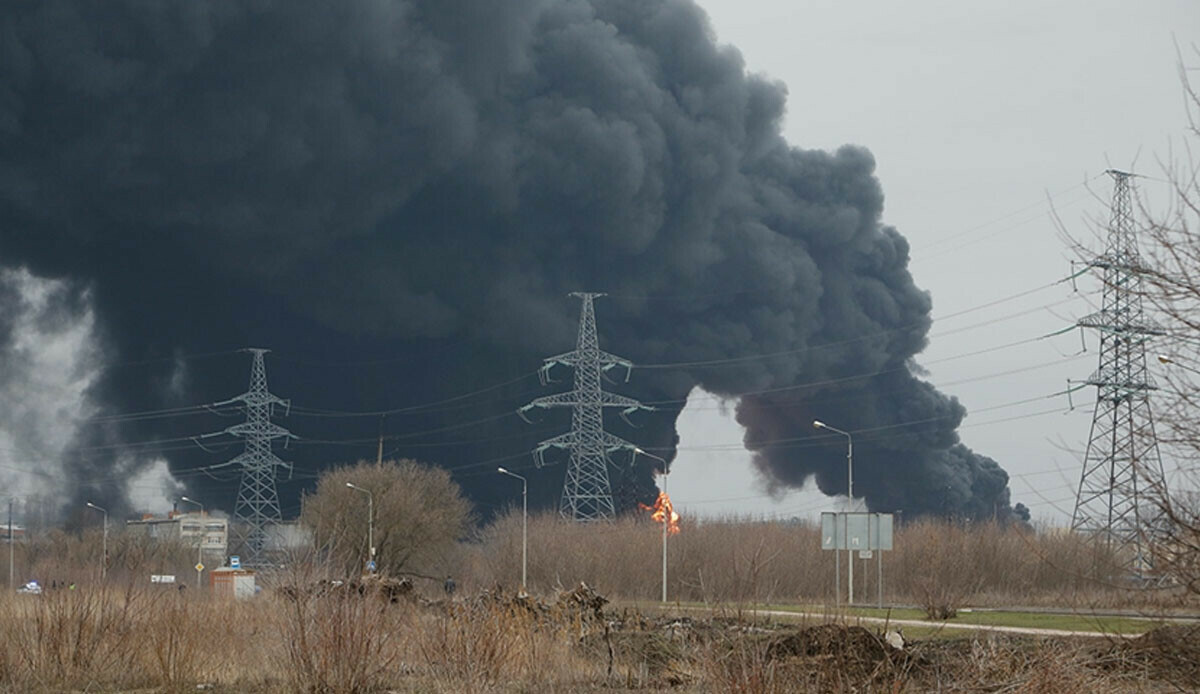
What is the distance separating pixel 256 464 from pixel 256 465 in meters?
0.09

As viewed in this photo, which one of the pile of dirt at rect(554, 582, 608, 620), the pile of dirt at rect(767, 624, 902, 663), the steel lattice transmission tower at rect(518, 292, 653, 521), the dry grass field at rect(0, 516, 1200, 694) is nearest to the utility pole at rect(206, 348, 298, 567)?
the steel lattice transmission tower at rect(518, 292, 653, 521)

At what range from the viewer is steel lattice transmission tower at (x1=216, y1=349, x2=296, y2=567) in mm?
80438

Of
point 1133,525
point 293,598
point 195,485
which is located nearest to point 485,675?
point 293,598

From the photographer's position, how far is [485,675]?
14.1 metres

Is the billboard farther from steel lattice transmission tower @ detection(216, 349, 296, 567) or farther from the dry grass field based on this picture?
steel lattice transmission tower @ detection(216, 349, 296, 567)

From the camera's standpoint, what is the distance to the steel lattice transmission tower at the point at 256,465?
80438 millimetres

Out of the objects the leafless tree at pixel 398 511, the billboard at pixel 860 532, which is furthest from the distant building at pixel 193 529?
the billboard at pixel 860 532

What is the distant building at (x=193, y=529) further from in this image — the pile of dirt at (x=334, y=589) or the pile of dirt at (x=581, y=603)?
the pile of dirt at (x=334, y=589)

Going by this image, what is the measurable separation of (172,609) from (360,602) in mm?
4281

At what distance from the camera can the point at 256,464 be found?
80250mm

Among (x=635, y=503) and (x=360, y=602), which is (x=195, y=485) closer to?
(x=635, y=503)

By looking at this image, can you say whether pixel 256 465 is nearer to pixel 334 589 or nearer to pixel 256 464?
pixel 256 464

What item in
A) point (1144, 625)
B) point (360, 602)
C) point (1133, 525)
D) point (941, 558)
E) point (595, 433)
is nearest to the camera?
point (1133, 525)

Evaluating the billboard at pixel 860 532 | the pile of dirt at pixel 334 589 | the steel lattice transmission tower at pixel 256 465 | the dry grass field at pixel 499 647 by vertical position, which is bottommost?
the dry grass field at pixel 499 647
